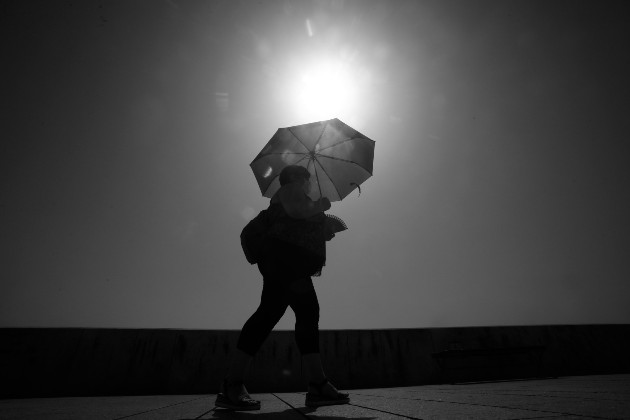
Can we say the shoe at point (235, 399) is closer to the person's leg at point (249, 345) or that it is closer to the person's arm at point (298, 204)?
the person's leg at point (249, 345)

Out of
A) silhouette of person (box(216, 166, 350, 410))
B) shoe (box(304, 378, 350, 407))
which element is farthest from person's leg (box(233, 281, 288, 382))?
shoe (box(304, 378, 350, 407))

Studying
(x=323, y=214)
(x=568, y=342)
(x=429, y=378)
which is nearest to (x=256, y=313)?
(x=323, y=214)

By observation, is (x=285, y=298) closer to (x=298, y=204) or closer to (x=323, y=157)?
→ (x=298, y=204)

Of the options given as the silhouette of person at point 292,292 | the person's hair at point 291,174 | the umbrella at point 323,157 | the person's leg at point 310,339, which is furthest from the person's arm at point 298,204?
the umbrella at point 323,157

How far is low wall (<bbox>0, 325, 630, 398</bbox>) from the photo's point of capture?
573cm

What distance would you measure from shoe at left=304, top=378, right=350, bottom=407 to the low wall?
4448mm

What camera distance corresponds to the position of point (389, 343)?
23.0 ft

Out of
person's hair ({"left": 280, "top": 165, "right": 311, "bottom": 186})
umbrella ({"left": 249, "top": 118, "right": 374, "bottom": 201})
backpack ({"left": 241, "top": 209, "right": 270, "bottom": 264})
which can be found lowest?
backpack ({"left": 241, "top": 209, "right": 270, "bottom": 264})

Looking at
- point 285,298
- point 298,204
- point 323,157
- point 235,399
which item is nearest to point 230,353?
point 235,399

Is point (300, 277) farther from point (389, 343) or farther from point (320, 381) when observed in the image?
point (389, 343)

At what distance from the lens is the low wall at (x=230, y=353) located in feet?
18.8

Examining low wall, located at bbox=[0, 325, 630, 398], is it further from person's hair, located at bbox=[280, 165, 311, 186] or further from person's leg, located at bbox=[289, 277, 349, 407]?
person's hair, located at bbox=[280, 165, 311, 186]

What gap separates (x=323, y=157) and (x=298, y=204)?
1.07 meters

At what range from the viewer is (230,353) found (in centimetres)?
634
